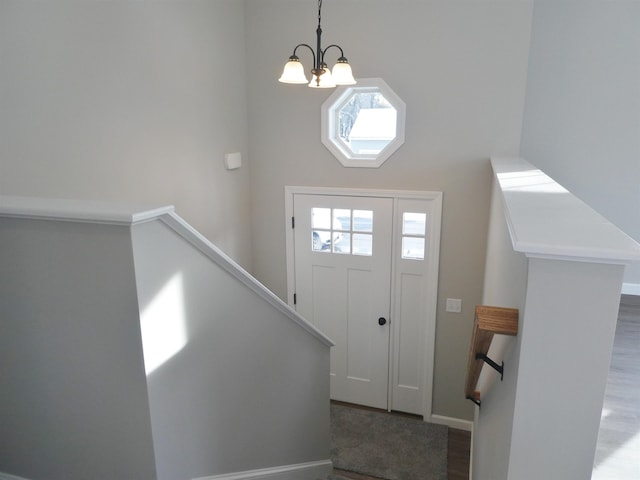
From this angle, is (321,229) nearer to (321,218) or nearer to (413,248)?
(321,218)

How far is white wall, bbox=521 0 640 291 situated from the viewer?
3.55 m

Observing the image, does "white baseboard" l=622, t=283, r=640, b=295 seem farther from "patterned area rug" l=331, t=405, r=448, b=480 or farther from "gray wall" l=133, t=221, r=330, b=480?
"gray wall" l=133, t=221, r=330, b=480

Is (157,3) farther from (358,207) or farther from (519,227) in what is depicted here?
(519,227)

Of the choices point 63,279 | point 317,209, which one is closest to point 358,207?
point 317,209

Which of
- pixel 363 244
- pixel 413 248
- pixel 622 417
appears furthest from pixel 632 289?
pixel 363 244

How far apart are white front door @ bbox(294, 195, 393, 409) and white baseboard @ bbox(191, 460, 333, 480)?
4.18ft

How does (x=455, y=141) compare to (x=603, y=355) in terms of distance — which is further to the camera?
(x=455, y=141)

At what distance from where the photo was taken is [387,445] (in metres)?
3.89

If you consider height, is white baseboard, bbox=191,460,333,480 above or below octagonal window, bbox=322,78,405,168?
below

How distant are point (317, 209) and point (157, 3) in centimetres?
208

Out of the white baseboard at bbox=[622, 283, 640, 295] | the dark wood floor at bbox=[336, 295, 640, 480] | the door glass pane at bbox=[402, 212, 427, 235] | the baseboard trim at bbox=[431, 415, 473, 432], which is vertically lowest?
the baseboard trim at bbox=[431, 415, 473, 432]

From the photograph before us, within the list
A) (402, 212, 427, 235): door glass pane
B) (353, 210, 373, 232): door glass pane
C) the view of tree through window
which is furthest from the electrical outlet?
the view of tree through window

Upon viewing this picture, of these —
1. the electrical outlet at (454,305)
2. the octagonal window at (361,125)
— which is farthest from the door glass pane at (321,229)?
the electrical outlet at (454,305)

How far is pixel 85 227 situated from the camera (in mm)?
1219
